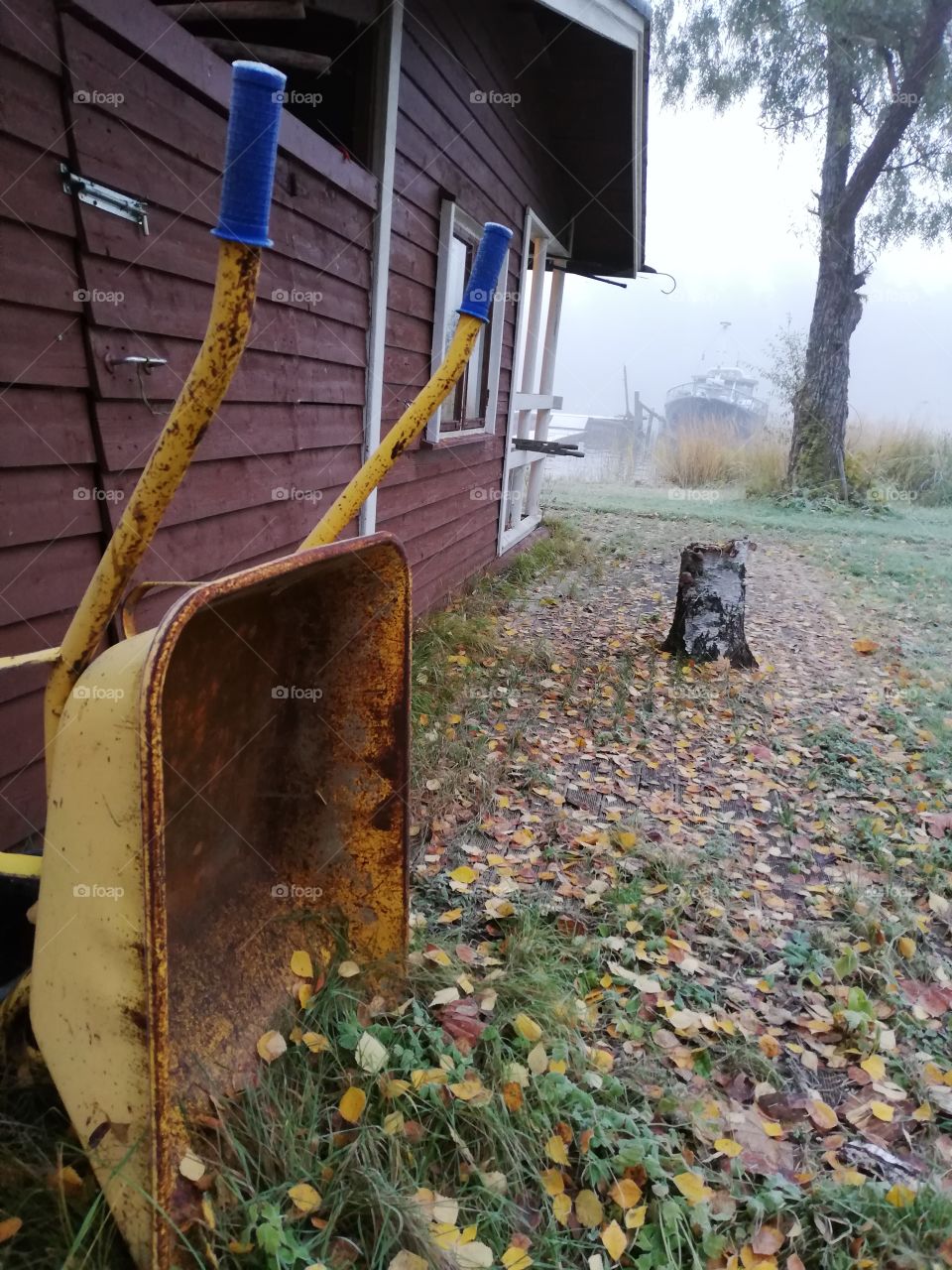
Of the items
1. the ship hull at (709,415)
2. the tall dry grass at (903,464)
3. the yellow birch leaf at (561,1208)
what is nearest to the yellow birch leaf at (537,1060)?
the yellow birch leaf at (561,1208)

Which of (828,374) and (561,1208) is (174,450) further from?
(828,374)

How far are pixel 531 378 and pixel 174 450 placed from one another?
8330mm

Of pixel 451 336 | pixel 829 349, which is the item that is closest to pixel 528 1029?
pixel 451 336

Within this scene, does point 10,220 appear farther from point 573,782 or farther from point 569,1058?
point 573,782

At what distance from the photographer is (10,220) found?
6.06ft

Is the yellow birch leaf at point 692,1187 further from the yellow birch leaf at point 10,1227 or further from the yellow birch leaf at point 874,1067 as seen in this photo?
the yellow birch leaf at point 10,1227

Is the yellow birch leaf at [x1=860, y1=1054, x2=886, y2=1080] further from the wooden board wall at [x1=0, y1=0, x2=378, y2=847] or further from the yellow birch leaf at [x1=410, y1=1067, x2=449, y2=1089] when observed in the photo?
the wooden board wall at [x1=0, y1=0, x2=378, y2=847]

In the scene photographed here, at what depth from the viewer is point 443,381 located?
1.48 meters

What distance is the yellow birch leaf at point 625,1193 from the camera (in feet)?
5.17

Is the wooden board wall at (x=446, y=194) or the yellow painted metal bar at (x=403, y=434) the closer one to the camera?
the yellow painted metal bar at (x=403, y=434)

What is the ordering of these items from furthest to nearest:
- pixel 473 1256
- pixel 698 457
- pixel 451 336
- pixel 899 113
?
pixel 698 457
pixel 899 113
pixel 451 336
pixel 473 1256

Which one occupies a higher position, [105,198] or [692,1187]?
[105,198]

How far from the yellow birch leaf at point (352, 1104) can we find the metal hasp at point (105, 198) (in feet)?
7.62

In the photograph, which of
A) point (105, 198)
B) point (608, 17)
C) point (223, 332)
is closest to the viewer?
point (223, 332)
